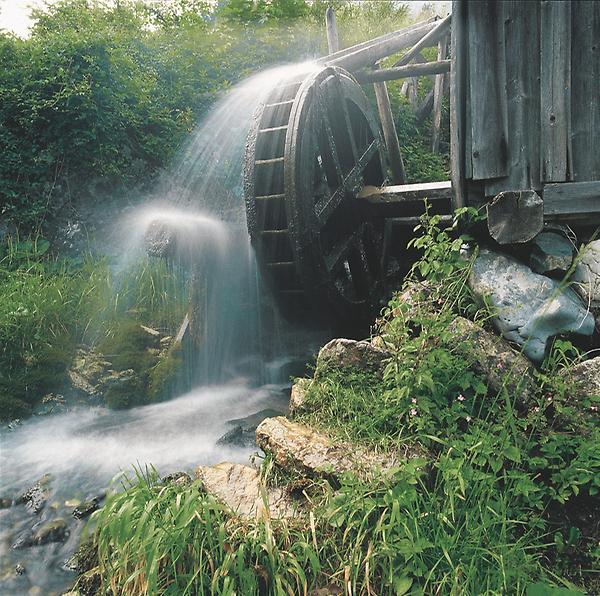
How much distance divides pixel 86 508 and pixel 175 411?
1.50 metres

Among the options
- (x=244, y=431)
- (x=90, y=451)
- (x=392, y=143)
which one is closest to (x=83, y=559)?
(x=90, y=451)

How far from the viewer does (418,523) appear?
230 cm

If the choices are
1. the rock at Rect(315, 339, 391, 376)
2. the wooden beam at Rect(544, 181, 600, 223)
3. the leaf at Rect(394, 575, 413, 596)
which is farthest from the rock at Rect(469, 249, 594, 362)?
the leaf at Rect(394, 575, 413, 596)

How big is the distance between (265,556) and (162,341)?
346 centimetres

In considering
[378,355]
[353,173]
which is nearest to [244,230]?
[353,173]

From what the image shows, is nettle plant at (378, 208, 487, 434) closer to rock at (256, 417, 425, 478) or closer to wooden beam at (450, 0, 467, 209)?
rock at (256, 417, 425, 478)

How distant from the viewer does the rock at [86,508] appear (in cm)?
315

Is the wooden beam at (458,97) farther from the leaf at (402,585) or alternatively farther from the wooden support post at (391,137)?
the wooden support post at (391,137)

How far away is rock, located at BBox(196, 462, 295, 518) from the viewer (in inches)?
101

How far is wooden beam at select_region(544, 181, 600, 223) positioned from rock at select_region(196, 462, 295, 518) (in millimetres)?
2436

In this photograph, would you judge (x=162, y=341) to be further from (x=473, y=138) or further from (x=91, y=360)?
(x=473, y=138)

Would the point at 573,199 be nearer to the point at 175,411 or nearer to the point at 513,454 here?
the point at 513,454

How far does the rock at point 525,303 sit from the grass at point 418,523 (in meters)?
0.28

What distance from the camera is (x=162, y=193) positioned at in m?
8.13
